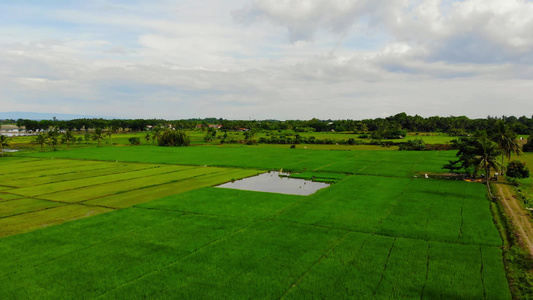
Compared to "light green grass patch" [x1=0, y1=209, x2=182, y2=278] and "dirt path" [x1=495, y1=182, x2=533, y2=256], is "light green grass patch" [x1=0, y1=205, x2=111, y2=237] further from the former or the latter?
"dirt path" [x1=495, y1=182, x2=533, y2=256]

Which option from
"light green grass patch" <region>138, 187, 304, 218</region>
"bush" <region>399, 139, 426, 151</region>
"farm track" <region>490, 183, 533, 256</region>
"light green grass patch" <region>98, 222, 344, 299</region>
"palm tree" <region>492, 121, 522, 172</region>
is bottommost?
"light green grass patch" <region>98, 222, 344, 299</region>

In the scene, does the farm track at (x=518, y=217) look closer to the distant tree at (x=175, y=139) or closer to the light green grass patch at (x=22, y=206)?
the light green grass patch at (x=22, y=206)

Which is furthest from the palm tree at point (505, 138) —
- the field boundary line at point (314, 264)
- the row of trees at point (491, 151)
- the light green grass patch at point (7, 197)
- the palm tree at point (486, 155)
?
the light green grass patch at point (7, 197)

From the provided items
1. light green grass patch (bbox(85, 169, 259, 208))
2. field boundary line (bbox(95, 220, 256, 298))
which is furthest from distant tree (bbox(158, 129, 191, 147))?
field boundary line (bbox(95, 220, 256, 298))

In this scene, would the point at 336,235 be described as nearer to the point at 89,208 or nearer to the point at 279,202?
the point at 279,202

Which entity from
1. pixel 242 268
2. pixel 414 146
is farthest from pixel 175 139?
pixel 242 268

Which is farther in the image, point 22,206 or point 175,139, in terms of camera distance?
point 175,139

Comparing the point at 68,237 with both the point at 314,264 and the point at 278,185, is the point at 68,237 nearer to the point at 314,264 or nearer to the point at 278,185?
the point at 314,264

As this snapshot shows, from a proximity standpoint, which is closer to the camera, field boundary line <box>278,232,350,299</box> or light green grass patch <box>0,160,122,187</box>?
field boundary line <box>278,232,350,299</box>
